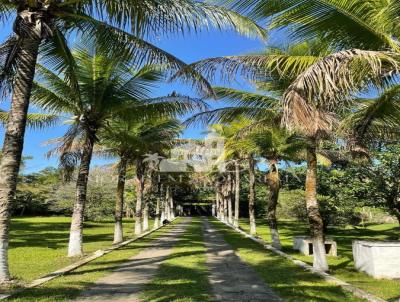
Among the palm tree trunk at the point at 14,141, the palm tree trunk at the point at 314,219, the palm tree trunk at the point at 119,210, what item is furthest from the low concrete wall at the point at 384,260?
the palm tree trunk at the point at 119,210

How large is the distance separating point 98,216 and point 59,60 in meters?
38.4

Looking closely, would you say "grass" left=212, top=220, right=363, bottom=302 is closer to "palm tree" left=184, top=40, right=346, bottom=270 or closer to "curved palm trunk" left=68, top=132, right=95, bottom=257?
"palm tree" left=184, top=40, right=346, bottom=270

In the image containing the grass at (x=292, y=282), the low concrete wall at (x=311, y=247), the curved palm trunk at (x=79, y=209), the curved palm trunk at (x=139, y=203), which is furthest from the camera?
the curved palm trunk at (x=139, y=203)

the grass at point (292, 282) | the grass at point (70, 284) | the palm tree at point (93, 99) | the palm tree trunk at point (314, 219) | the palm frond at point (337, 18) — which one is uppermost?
the palm tree at point (93, 99)

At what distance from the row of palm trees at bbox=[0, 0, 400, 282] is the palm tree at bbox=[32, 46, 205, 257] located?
3 centimetres

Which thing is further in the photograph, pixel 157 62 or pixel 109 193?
pixel 109 193

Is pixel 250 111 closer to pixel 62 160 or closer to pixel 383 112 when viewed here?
pixel 383 112

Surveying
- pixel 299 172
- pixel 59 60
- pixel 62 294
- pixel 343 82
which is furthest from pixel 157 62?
pixel 299 172

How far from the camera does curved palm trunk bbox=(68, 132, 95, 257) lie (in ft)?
49.0

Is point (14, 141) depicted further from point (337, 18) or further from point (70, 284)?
point (337, 18)

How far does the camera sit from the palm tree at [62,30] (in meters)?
9.20

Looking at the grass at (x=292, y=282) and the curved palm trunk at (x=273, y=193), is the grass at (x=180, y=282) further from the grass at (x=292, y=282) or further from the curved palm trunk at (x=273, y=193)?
the curved palm trunk at (x=273, y=193)

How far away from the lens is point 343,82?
7.78 meters

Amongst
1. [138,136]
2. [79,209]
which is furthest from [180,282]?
[138,136]
